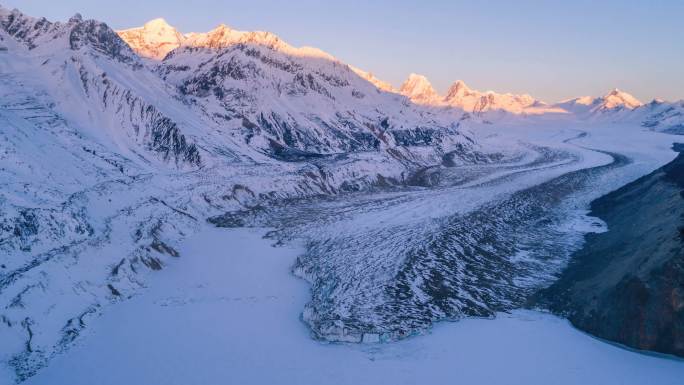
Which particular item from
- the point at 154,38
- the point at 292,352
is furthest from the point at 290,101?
the point at 292,352

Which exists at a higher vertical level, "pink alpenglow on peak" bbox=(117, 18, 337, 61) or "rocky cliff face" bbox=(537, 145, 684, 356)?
"pink alpenglow on peak" bbox=(117, 18, 337, 61)

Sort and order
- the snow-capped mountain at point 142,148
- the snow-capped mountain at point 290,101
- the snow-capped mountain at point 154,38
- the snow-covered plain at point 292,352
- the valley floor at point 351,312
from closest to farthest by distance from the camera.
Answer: the snow-covered plain at point 292,352
the valley floor at point 351,312
the snow-capped mountain at point 142,148
the snow-capped mountain at point 290,101
the snow-capped mountain at point 154,38

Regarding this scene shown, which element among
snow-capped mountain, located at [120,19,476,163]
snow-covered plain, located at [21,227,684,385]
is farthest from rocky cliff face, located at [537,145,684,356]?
snow-capped mountain, located at [120,19,476,163]

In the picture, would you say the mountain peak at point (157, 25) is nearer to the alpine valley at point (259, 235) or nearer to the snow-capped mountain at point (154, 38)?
the snow-capped mountain at point (154, 38)

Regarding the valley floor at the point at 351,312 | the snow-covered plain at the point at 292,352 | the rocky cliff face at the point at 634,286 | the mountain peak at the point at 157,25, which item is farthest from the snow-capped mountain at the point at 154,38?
the rocky cliff face at the point at 634,286

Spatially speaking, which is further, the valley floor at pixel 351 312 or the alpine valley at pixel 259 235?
the alpine valley at pixel 259 235

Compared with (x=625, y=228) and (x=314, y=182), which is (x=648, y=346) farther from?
(x=314, y=182)

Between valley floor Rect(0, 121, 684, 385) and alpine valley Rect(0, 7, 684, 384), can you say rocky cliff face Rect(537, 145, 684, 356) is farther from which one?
valley floor Rect(0, 121, 684, 385)
